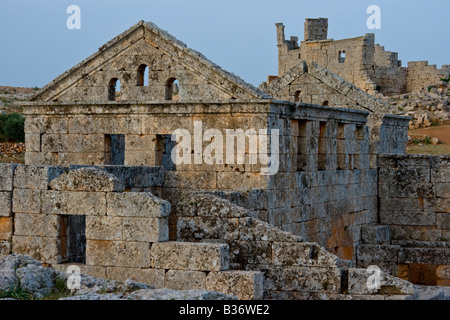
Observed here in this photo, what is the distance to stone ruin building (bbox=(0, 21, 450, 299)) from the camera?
11625 mm

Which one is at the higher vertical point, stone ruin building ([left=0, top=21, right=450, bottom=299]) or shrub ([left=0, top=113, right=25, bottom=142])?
shrub ([left=0, top=113, right=25, bottom=142])

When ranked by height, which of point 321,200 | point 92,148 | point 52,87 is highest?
point 52,87

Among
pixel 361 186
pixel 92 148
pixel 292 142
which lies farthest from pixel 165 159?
pixel 361 186

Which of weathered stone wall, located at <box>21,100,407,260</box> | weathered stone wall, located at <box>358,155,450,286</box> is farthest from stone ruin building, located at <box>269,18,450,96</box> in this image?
weathered stone wall, located at <box>21,100,407,260</box>

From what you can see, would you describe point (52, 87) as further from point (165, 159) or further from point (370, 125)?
point (370, 125)

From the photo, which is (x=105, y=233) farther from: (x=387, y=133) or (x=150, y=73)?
(x=387, y=133)

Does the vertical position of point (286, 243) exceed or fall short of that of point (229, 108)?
it falls short

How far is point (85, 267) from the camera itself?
12016 mm

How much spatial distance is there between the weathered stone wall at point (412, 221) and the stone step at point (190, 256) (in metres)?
9.26

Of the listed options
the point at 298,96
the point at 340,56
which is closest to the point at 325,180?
the point at 298,96

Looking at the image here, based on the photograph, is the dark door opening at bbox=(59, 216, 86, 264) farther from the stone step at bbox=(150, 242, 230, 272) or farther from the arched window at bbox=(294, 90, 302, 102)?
the arched window at bbox=(294, 90, 302, 102)

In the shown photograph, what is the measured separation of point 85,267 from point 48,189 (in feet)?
4.43

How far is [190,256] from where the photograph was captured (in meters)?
11.2

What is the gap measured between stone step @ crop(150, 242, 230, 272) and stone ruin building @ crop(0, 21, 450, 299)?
0.06 ft
